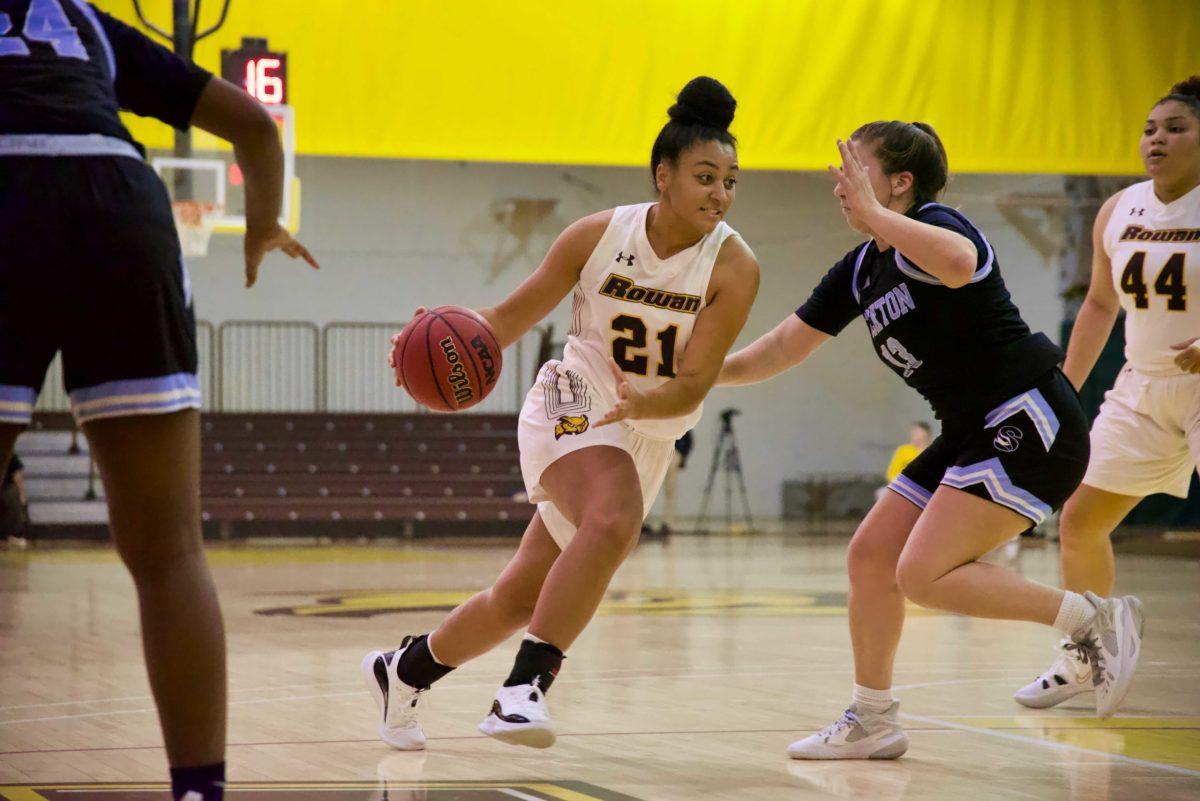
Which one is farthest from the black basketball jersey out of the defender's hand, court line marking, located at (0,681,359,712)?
court line marking, located at (0,681,359,712)

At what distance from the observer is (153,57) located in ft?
9.25

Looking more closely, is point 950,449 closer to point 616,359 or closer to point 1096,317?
point 616,359

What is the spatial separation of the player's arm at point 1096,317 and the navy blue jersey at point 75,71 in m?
3.54

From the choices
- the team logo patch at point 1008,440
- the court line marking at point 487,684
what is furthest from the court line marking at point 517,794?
the court line marking at point 487,684

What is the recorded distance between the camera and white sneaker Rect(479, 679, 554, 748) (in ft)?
12.5

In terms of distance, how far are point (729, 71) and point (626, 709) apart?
793 centimetres

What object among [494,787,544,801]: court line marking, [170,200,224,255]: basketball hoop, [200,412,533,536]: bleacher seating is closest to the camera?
[494,787,544,801]: court line marking

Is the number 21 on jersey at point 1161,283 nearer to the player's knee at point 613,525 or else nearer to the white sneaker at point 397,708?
the player's knee at point 613,525

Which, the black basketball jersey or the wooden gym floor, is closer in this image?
the wooden gym floor

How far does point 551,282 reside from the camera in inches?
173

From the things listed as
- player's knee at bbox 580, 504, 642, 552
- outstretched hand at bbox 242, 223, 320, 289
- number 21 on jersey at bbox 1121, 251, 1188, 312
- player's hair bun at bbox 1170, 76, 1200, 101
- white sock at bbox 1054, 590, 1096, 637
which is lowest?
white sock at bbox 1054, 590, 1096, 637

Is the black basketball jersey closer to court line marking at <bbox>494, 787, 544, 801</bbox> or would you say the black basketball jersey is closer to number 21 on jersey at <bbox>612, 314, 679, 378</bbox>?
number 21 on jersey at <bbox>612, 314, 679, 378</bbox>

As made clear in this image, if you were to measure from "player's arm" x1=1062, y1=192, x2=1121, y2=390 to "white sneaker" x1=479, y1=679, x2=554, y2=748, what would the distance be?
8.06 feet

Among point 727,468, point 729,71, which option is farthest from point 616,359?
point 727,468
